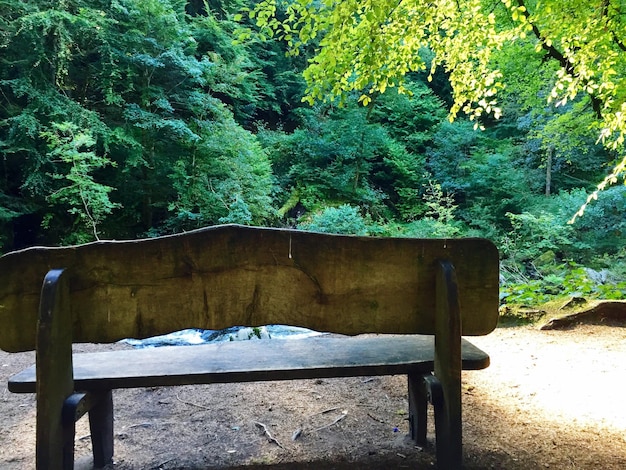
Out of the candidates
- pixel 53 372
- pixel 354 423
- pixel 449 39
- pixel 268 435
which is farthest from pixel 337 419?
pixel 449 39

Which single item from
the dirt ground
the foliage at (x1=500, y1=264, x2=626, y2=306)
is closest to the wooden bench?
the dirt ground

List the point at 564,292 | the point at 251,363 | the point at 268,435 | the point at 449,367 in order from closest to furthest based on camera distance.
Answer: the point at 449,367, the point at 251,363, the point at 268,435, the point at 564,292

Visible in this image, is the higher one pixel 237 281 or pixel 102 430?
pixel 237 281

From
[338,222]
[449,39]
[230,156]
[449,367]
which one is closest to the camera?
[449,367]

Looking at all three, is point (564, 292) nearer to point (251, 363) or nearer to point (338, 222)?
point (251, 363)

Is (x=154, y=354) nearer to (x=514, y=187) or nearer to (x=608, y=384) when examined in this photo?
(x=608, y=384)

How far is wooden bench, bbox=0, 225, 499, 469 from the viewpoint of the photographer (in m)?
1.44

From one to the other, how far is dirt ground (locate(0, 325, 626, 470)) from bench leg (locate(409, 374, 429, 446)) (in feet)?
0.21

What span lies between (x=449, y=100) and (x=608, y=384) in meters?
16.3

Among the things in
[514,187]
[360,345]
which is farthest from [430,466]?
[514,187]

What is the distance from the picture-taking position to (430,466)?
178cm

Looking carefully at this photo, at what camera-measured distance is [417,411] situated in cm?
195

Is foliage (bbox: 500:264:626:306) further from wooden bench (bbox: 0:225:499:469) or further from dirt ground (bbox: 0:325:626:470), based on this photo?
wooden bench (bbox: 0:225:499:469)

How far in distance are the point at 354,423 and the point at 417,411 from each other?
0.53 metres
